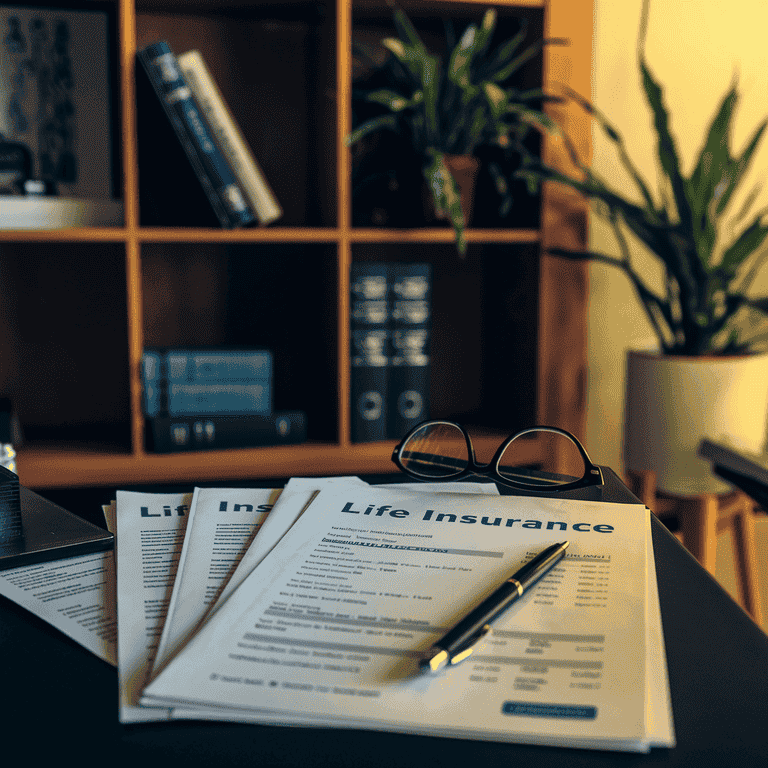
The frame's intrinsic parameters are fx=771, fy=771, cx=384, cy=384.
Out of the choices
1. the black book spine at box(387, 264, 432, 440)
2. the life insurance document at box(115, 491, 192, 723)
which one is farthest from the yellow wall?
the life insurance document at box(115, 491, 192, 723)

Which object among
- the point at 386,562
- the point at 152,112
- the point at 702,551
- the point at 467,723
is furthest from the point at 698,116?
the point at 467,723

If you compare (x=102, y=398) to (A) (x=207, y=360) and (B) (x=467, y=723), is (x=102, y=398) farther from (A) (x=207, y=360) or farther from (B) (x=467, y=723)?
(B) (x=467, y=723)

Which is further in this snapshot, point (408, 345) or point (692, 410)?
point (408, 345)

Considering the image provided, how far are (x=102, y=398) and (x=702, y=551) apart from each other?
134cm

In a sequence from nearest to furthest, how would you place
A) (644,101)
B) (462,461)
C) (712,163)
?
(462,461), (712,163), (644,101)

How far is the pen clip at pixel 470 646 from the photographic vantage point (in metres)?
0.37

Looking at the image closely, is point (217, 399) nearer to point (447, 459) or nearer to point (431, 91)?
point (431, 91)

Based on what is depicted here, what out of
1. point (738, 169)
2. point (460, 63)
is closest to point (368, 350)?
point (460, 63)

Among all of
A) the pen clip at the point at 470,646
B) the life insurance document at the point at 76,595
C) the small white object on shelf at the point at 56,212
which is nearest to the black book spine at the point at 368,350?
the small white object on shelf at the point at 56,212

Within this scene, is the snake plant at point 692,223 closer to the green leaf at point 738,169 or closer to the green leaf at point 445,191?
the green leaf at point 738,169

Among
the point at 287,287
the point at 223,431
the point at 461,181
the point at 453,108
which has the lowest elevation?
the point at 223,431

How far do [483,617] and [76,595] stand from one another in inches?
9.6

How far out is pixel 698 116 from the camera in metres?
1.98

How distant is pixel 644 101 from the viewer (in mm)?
1949
